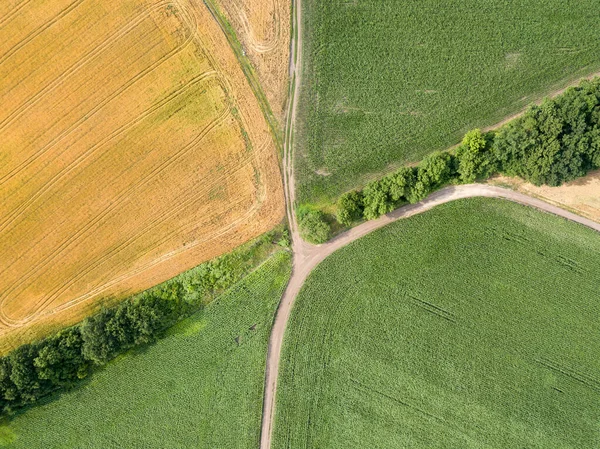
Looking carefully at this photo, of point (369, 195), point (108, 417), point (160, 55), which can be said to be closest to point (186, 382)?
point (108, 417)

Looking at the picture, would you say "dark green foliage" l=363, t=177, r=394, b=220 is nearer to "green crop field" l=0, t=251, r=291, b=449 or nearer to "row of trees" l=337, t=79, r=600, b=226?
"row of trees" l=337, t=79, r=600, b=226

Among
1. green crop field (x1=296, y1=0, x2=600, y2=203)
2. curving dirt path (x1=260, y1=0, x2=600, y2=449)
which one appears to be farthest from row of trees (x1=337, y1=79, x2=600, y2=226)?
green crop field (x1=296, y1=0, x2=600, y2=203)

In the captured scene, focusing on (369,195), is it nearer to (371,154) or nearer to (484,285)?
(371,154)

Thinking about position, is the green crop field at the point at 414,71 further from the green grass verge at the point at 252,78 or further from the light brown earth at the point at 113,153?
the light brown earth at the point at 113,153

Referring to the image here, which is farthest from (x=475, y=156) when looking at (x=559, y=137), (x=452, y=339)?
(x=452, y=339)

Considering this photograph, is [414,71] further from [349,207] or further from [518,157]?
[349,207]

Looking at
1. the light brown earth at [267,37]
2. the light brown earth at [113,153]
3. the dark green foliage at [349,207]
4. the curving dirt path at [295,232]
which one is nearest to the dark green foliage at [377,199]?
the dark green foliage at [349,207]

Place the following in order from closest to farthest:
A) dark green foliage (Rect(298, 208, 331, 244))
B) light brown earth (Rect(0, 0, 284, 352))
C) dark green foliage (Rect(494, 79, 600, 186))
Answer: dark green foliage (Rect(494, 79, 600, 186))
dark green foliage (Rect(298, 208, 331, 244))
light brown earth (Rect(0, 0, 284, 352))
